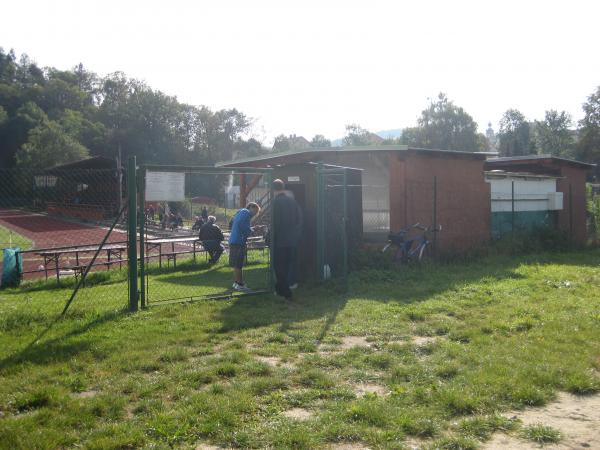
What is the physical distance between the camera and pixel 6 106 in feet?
261

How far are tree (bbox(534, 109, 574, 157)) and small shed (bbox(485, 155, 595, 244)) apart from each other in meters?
58.8

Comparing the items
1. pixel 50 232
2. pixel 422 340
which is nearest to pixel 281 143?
pixel 50 232

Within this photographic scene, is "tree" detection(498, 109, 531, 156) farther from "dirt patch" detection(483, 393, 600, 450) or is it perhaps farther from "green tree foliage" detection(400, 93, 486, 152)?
"dirt patch" detection(483, 393, 600, 450)

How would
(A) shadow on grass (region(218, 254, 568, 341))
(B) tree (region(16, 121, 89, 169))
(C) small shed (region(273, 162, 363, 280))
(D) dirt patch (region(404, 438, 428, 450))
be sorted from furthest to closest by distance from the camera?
1. (B) tree (region(16, 121, 89, 169))
2. (C) small shed (region(273, 162, 363, 280))
3. (A) shadow on grass (region(218, 254, 568, 341))
4. (D) dirt patch (region(404, 438, 428, 450))

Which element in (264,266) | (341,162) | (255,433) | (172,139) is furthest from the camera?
(172,139)

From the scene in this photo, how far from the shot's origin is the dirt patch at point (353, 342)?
648cm

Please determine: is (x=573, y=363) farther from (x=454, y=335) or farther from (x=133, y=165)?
(x=133, y=165)

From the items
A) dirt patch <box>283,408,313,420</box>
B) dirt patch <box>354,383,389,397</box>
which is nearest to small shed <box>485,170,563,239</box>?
dirt patch <box>354,383,389,397</box>

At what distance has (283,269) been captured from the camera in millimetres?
9258

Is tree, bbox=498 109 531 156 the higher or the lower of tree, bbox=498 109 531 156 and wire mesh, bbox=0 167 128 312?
the higher

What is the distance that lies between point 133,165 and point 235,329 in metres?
2.66

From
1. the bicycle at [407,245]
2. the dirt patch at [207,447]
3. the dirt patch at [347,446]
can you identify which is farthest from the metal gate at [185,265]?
the dirt patch at [347,446]

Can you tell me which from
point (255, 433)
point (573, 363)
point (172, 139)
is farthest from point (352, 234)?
point (172, 139)

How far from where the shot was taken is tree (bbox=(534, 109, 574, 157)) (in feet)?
259
